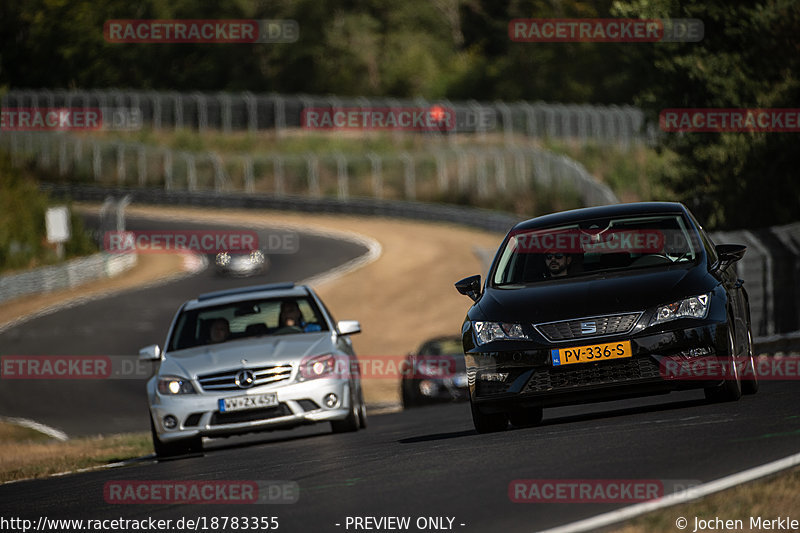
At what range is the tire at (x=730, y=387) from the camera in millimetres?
10609

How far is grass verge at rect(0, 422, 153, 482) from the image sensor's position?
14.4 meters

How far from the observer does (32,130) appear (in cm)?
7981

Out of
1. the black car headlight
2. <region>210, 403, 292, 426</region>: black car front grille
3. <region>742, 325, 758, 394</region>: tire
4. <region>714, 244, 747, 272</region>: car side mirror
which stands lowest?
<region>210, 403, 292, 426</region>: black car front grille

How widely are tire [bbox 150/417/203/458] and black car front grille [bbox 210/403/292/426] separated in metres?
0.33

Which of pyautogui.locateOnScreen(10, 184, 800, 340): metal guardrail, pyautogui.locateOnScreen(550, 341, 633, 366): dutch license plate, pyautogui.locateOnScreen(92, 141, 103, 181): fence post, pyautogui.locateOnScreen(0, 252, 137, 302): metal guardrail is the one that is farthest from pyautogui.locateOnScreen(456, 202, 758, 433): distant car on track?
pyautogui.locateOnScreen(92, 141, 103, 181): fence post

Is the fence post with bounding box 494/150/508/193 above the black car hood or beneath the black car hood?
beneath

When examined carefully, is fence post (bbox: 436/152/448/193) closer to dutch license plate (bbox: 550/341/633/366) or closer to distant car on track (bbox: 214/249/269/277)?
distant car on track (bbox: 214/249/269/277)

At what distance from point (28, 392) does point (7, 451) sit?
12.7 m

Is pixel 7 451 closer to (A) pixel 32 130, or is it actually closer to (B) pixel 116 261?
(B) pixel 116 261

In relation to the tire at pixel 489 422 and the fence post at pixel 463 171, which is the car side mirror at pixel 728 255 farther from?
the fence post at pixel 463 171

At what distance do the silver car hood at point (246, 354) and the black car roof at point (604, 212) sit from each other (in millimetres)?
3021

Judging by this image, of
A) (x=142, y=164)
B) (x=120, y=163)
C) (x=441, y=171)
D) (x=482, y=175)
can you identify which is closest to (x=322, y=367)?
(x=482, y=175)

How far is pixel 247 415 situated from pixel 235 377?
0.38 m

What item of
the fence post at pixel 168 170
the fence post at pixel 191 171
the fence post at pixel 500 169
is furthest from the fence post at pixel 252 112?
the fence post at pixel 500 169
